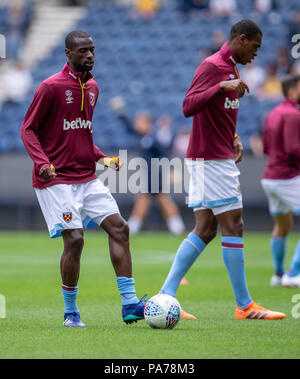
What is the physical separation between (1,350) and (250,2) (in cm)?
1983

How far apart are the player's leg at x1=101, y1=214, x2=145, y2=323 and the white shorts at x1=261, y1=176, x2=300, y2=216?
349 cm

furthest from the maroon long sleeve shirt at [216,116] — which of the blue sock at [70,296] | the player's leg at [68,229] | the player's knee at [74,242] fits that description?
the blue sock at [70,296]

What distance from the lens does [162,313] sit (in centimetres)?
599

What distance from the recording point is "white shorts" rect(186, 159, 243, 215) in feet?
22.2

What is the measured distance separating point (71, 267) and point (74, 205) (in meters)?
0.48

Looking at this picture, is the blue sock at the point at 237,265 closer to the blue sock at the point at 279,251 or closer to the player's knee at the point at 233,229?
the player's knee at the point at 233,229

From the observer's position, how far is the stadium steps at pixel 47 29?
25344 millimetres

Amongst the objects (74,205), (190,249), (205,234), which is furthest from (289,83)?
(74,205)

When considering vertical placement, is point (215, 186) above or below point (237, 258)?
above

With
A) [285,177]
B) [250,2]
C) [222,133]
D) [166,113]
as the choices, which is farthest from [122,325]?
[250,2]

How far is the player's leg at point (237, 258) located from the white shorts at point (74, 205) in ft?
3.47

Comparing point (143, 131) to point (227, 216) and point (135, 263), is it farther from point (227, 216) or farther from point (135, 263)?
point (227, 216)

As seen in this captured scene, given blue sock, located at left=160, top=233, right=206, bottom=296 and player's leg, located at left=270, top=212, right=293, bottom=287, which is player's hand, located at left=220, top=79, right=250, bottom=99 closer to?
blue sock, located at left=160, top=233, right=206, bottom=296

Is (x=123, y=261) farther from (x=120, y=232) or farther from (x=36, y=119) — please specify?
(x=36, y=119)
